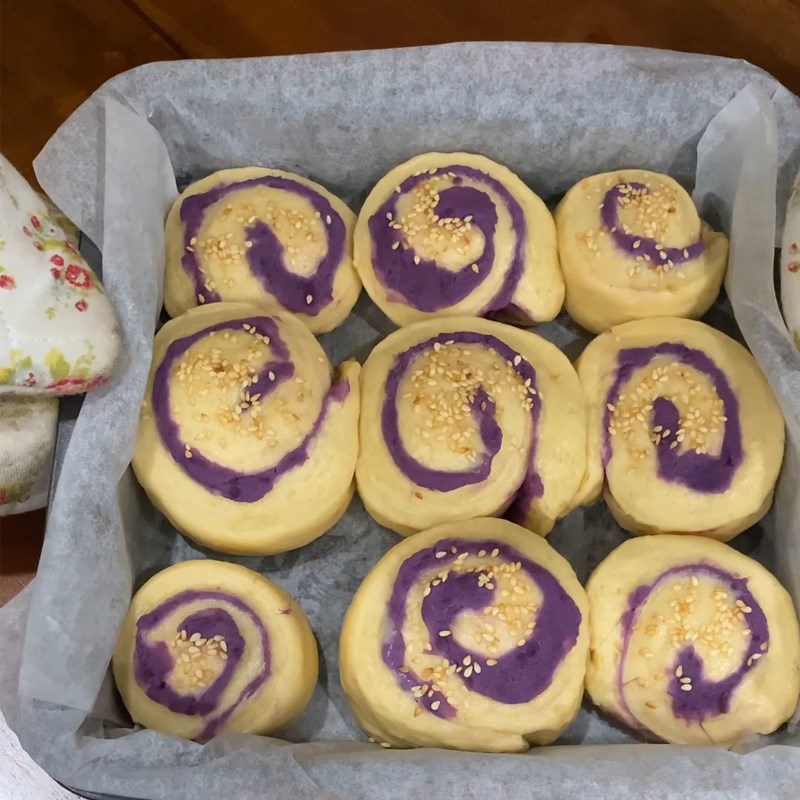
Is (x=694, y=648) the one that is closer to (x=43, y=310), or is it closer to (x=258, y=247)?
(x=258, y=247)

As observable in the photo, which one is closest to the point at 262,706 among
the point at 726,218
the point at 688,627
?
the point at 688,627

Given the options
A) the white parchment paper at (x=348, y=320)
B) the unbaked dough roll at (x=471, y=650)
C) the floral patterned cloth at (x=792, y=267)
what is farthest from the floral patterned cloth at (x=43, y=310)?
the floral patterned cloth at (x=792, y=267)

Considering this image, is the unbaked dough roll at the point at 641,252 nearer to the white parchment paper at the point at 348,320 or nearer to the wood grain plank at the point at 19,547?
the white parchment paper at the point at 348,320

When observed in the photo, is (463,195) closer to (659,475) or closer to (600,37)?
(600,37)

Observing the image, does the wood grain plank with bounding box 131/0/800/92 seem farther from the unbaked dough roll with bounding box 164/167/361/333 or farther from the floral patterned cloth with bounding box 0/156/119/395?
the floral patterned cloth with bounding box 0/156/119/395

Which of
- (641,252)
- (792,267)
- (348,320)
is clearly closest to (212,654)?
(348,320)
